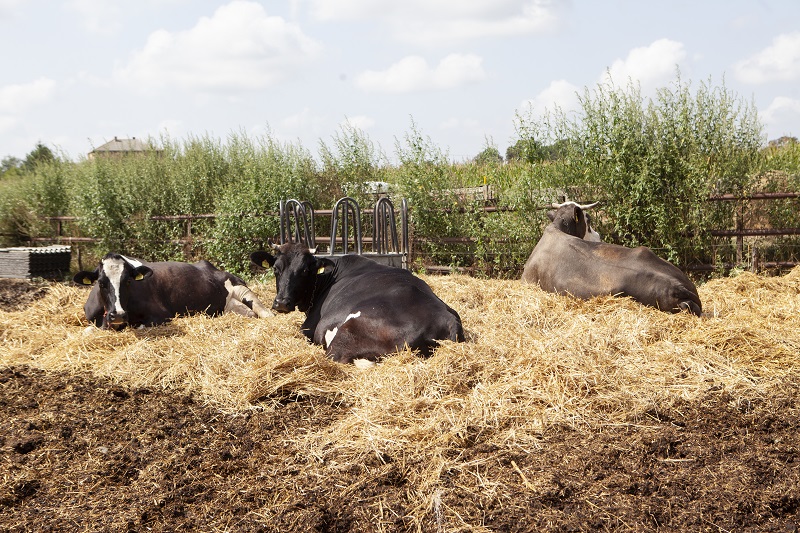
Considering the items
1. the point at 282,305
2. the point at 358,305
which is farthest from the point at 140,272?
the point at 358,305

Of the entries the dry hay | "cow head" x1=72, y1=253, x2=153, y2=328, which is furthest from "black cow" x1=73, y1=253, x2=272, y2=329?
the dry hay

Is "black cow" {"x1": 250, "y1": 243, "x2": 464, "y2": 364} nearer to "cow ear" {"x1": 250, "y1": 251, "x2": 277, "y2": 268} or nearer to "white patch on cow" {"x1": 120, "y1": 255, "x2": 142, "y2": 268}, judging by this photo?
"cow ear" {"x1": 250, "y1": 251, "x2": 277, "y2": 268}

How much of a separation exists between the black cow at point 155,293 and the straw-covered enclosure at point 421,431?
67 centimetres

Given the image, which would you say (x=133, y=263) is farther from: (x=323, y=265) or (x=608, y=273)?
(x=608, y=273)

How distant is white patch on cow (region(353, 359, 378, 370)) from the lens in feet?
19.0

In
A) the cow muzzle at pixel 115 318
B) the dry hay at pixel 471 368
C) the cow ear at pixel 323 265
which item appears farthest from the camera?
the cow muzzle at pixel 115 318

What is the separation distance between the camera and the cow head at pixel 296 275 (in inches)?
281

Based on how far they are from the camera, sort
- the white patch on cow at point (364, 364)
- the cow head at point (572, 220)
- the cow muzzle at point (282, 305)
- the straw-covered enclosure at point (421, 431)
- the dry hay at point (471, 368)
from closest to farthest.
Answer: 1. the straw-covered enclosure at point (421, 431)
2. the dry hay at point (471, 368)
3. the white patch on cow at point (364, 364)
4. the cow muzzle at point (282, 305)
5. the cow head at point (572, 220)

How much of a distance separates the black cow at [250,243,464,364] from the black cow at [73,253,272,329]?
50.4 inches

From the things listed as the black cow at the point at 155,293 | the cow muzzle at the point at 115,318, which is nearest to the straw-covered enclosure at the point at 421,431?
the cow muzzle at the point at 115,318

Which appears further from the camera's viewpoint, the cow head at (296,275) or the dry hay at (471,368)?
the cow head at (296,275)

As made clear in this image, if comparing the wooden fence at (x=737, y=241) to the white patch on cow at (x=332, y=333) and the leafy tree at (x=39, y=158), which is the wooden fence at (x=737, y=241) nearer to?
the white patch on cow at (x=332, y=333)

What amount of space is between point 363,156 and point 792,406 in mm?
11599

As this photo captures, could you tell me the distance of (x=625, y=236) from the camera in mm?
11602
